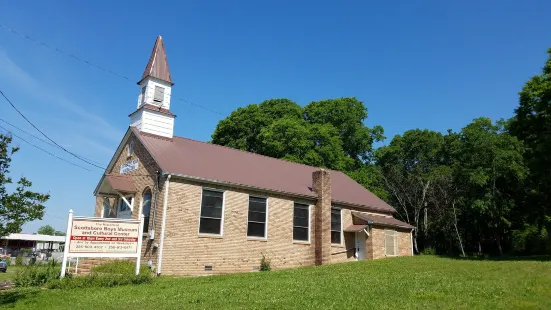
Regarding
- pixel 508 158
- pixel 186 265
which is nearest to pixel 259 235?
pixel 186 265

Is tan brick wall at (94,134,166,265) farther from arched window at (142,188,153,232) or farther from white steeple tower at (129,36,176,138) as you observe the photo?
white steeple tower at (129,36,176,138)

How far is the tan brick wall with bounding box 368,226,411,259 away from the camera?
85.0ft

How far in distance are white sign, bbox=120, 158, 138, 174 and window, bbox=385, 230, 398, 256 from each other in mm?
16243

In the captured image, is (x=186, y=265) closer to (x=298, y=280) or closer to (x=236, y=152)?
(x=298, y=280)

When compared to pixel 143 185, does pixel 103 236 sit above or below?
below

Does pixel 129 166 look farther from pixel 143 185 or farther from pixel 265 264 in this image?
pixel 265 264

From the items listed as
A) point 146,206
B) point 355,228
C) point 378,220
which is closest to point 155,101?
point 146,206

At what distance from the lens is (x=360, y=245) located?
26688 millimetres

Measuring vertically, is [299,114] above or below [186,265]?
above

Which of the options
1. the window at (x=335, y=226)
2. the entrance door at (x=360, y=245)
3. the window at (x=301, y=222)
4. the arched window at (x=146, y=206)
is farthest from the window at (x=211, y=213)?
the entrance door at (x=360, y=245)

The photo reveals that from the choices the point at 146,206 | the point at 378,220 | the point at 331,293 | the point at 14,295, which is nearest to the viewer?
the point at 331,293

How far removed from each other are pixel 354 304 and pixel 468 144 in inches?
1167

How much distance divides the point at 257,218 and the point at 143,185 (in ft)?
19.5

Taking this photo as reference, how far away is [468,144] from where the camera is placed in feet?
113
